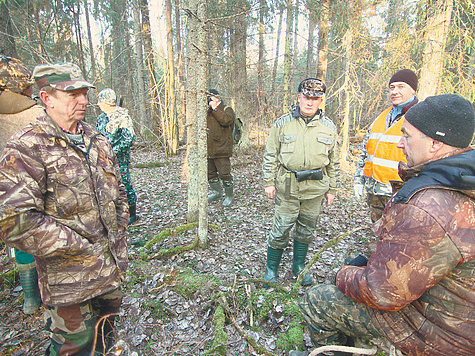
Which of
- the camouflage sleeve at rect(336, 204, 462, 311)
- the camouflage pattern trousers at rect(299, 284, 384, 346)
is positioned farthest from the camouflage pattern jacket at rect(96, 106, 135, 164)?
the camouflage sleeve at rect(336, 204, 462, 311)

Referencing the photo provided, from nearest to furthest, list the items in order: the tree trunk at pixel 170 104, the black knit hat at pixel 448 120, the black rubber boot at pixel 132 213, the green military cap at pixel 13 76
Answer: the black knit hat at pixel 448 120
the green military cap at pixel 13 76
the black rubber boot at pixel 132 213
the tree trunk at pixel 170 104

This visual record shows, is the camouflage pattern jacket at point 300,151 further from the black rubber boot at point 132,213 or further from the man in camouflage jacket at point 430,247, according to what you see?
the black rubber boot at point 132,213

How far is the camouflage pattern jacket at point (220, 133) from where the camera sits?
6.08 metres

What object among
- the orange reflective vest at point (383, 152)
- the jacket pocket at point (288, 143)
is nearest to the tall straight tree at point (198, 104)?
the jacket pocket at point (288, 143)

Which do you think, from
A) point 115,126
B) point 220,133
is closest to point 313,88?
point 220,133

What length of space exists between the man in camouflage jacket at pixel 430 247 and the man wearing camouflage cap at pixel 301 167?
1632 millimetres

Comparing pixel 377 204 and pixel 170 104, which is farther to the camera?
pixel 170 104

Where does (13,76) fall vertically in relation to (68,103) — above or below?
above

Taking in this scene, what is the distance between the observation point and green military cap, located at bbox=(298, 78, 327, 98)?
3152 mm

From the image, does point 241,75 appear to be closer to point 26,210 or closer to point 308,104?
point 308,104

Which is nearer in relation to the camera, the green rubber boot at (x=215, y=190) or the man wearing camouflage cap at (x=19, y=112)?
the man wearing camouflage cap at (x=19, y=112)

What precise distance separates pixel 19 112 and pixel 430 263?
3.97 m

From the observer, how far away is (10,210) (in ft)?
5.07

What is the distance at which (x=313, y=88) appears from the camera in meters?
3.16
